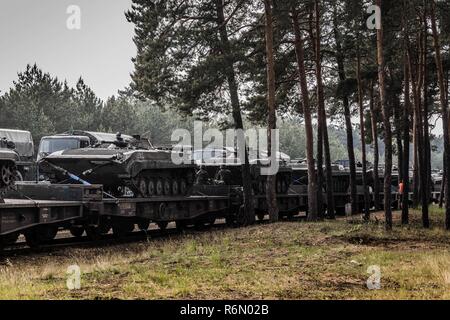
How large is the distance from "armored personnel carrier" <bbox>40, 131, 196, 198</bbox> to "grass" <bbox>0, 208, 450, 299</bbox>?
249 centimetres

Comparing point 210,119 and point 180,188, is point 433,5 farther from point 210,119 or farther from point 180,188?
point 180,188

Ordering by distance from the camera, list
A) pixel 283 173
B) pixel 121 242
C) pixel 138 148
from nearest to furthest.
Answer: pixel 121 242
pixel 138 148
pixel 283 173

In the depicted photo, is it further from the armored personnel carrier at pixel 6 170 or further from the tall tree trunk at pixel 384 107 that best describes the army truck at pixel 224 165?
the armored personnel carrier at pixel 6 170

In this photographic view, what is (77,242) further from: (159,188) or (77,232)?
(159,188)

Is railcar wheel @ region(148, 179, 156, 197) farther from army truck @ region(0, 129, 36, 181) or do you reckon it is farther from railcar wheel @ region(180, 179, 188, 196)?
army truck @ region(0, 129, 36, 181)

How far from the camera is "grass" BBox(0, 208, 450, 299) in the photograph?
26.2ft

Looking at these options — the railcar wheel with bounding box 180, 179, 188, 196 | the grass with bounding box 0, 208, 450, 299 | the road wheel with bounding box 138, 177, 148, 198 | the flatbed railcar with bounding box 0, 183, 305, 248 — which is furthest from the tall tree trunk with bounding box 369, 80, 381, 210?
the road wheel with bounding box 138, 177, 148, 198

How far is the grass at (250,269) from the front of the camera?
26.2ft

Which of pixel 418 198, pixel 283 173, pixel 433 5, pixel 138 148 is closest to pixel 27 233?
pixel 138 148

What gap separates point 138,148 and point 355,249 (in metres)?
8.78

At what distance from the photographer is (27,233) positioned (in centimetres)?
1516

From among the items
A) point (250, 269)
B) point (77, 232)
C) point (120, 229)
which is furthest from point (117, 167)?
point (250, 269)

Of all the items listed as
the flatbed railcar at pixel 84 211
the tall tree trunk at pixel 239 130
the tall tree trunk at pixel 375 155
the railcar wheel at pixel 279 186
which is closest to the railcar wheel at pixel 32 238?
the flatbed railcar at pixel 84 211

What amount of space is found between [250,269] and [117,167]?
837 centimetres
